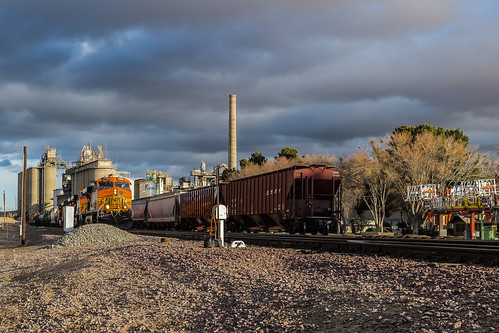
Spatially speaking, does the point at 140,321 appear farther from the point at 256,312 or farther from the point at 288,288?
the point at 288,288

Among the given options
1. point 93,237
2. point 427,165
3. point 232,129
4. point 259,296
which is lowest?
point 93,237

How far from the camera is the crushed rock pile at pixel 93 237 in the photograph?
1101 inches

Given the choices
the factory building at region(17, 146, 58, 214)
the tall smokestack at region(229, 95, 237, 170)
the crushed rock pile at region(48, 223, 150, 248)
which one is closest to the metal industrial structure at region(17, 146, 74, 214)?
the factory building at region(17, 146, 58, 214)

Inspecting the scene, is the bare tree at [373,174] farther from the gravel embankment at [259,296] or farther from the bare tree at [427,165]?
the gravel embankment at [259,296]

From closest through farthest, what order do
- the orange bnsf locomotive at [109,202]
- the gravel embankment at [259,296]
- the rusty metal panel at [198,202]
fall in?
the gravel embankment at [259,296], the rusty metal panel at [198,202], the orange bnsf locomotive at [109,202]

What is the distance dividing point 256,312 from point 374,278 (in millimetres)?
2652

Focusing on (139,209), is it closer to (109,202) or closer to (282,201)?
(109,202)

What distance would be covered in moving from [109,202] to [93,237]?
14677 millimetres

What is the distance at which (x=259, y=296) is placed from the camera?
9.62m

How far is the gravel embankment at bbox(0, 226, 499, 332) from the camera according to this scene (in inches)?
287

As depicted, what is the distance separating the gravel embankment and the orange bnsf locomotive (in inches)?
1104

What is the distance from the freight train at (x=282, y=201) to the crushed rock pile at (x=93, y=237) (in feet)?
21.7


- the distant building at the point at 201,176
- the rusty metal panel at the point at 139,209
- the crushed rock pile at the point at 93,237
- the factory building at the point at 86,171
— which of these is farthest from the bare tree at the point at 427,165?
the factory building at the point at 86,171

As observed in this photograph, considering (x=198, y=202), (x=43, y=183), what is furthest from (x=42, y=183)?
(x=198, y=202)
